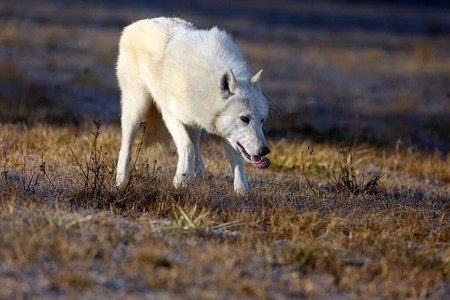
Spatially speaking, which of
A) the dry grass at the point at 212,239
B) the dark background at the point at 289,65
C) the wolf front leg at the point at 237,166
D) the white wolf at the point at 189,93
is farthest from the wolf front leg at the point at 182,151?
the dark background at the point at 289,65

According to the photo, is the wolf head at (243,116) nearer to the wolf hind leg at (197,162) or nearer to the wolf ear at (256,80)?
the wolf ear at (256,80)

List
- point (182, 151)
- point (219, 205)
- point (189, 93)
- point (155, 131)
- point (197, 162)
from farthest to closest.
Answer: point (155, 131) → point (197, 162) → point (182, 151) → point (189, 93) → point (219, 205)

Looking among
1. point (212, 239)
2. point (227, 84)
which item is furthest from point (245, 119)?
point (212, 239)

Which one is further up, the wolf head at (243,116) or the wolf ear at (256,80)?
the wolf ear at (256,80)

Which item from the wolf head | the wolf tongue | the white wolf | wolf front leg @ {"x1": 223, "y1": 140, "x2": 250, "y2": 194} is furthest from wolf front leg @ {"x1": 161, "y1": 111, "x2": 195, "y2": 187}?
the wolf tongue

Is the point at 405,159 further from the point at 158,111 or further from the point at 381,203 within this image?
the point at 158,111

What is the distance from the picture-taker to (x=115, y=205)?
14.2 ft

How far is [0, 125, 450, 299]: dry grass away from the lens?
10.0 feet

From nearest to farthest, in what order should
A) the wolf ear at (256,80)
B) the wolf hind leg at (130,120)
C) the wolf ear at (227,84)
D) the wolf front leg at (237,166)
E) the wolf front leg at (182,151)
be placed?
the wolf ear at (227,84), the wolf ear at (256,80), the wolf front leg at (182,151), the wolf front leg at (237,166), the wolf hind leg at (130,120)

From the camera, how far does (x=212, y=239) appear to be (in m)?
3.77

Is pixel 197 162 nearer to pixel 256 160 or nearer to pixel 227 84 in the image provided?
pixel 256 160

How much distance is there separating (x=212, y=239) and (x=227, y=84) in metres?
1.53

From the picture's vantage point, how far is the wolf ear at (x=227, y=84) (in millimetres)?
4668

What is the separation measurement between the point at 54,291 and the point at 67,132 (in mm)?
4492
